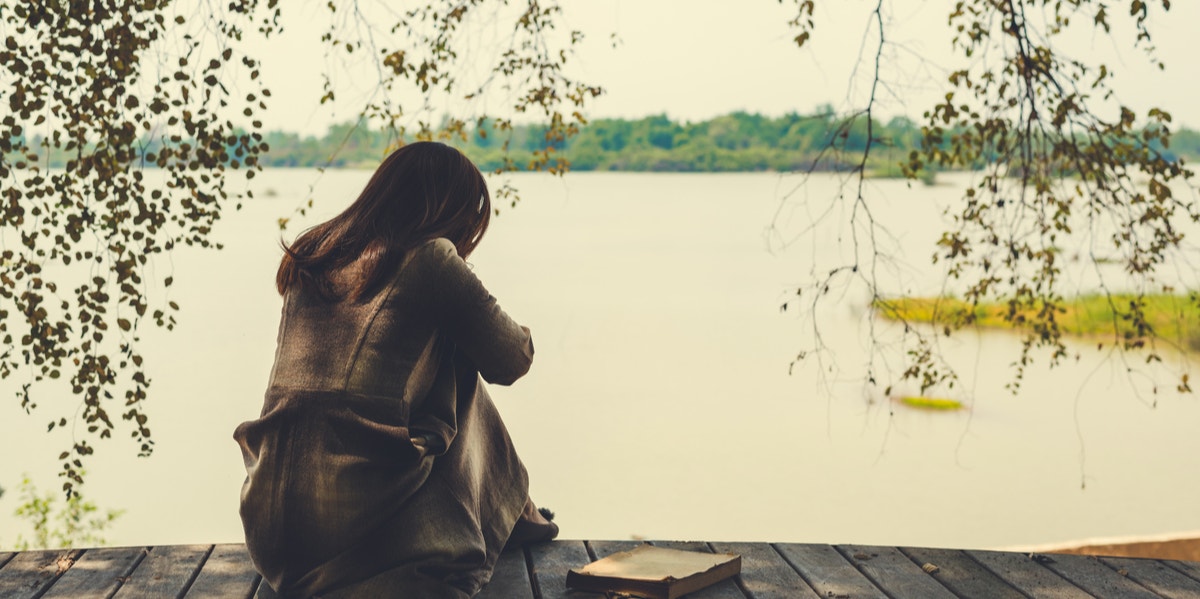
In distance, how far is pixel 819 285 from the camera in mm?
3627

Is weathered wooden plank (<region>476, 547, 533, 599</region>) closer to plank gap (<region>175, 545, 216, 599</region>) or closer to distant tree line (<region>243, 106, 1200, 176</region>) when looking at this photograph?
plank gap (<region>175, 545, 216, 599</region>)

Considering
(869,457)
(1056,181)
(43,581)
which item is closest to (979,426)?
(869,457)

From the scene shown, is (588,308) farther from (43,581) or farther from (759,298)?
(43,581)

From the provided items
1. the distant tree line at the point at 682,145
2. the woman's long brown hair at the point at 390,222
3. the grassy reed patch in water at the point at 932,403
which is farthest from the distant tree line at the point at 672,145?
the grassy reed patch in water at the point at 932,403

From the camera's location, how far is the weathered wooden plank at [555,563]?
104 inches

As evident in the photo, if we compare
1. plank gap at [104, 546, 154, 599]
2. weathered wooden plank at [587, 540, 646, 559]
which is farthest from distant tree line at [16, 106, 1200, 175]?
weathered wooden plank at [587, 540, 646, 559]

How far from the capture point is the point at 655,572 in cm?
264

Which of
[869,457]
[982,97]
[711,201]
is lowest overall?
[869,457]

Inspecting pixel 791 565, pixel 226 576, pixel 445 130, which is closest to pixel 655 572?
pixel 791 565

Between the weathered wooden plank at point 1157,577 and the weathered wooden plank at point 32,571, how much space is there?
108 inches

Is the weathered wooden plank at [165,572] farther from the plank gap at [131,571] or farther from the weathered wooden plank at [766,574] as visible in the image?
the weathered wooden plank at [766,574]

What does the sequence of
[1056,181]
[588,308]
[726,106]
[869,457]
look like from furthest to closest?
[588,308] → [869,457] → [726,106] → [1056,181]

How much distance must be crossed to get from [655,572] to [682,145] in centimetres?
739

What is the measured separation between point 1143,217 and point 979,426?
10409 mm
